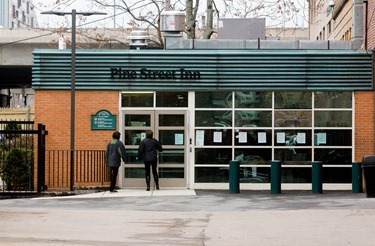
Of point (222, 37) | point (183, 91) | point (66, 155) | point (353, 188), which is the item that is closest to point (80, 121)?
point (66, 155)

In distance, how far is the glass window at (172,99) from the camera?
83.1 ft

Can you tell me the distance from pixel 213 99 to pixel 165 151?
2.12m

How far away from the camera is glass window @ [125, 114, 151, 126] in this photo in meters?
Result: 25.3

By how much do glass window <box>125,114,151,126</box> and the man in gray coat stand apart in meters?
1.43

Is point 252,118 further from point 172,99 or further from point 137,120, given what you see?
point 137,120

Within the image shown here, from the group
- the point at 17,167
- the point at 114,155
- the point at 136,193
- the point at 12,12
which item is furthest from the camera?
the point at 12,12

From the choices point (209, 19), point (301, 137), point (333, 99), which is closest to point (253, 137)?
point (301, 137)

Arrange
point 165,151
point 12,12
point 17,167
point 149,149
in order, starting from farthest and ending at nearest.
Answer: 1. point 12,12
2. point 165,151
3. point 17,167
4. point 149,149

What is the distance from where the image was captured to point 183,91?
83.2 ft

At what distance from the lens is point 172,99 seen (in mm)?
25359

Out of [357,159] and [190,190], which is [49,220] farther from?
[357,159]

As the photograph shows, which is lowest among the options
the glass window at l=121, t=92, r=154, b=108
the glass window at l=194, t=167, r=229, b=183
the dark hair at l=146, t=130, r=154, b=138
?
the glass window at l=194, t=167, r=229, b=183

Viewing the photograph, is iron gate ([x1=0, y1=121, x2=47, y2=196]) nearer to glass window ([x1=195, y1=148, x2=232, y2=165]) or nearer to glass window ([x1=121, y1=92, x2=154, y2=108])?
glass window ([x1=121, y1=92, x2=154, y2=108])

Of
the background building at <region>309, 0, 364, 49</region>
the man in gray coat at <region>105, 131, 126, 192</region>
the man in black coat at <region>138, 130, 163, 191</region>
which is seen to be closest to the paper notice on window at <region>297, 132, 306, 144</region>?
the background building at <region>309, 0, 364, 49</region>
